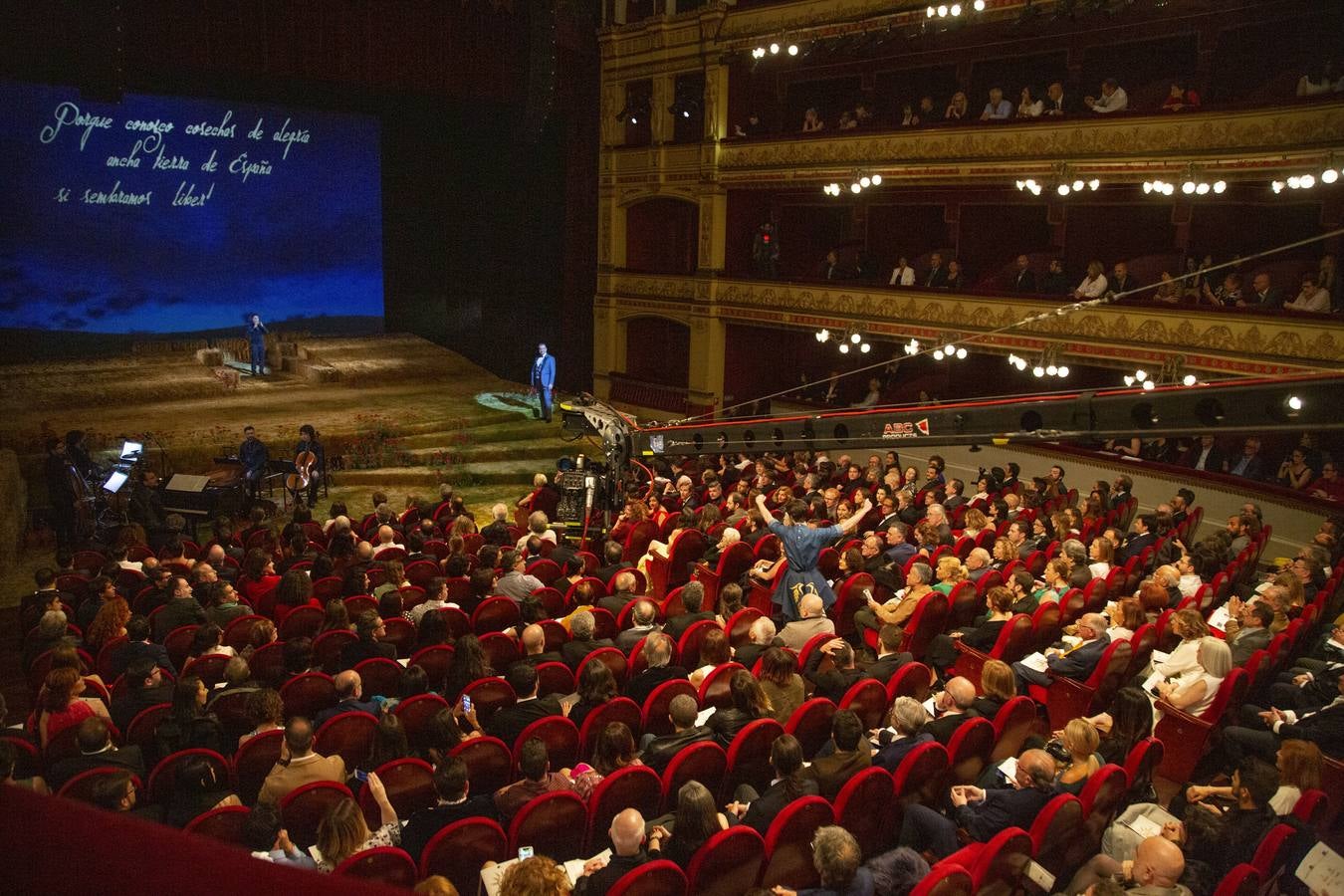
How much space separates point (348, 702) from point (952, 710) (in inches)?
138

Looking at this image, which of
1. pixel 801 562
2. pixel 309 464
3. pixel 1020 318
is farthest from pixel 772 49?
pixel 801 562

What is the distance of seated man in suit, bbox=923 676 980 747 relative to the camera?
510 cm

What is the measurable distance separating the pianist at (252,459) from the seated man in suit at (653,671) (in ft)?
28.4

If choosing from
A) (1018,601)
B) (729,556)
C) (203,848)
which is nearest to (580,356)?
(729,556)

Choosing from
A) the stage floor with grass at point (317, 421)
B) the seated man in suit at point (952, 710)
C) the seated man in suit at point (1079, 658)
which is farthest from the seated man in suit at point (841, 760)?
the stage floor with grass at point (317, 421)

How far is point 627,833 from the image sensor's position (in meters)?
3.84

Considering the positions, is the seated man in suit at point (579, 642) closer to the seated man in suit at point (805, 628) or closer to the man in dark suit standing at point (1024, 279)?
the seated man in suit at point (805, 628)

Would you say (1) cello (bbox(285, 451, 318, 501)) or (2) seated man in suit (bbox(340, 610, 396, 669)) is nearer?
(2) seated man in suit (bbox(340, 610, 396, 669))

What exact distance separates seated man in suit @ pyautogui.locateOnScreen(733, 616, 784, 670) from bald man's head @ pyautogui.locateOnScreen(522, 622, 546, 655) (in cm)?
134

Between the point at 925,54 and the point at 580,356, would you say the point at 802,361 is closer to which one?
the point at 580,356

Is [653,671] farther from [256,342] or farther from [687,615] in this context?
[256,342]

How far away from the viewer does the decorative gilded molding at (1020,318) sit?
38.0ft

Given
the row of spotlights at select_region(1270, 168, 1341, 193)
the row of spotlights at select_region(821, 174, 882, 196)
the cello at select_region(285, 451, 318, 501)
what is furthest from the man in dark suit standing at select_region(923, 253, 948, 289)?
the cello at select_region(285, 451, 318, 501)

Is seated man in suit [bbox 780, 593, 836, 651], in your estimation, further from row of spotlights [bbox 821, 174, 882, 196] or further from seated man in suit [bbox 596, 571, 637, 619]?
row of spotlights [bbox 821, 174, 882, 196]
